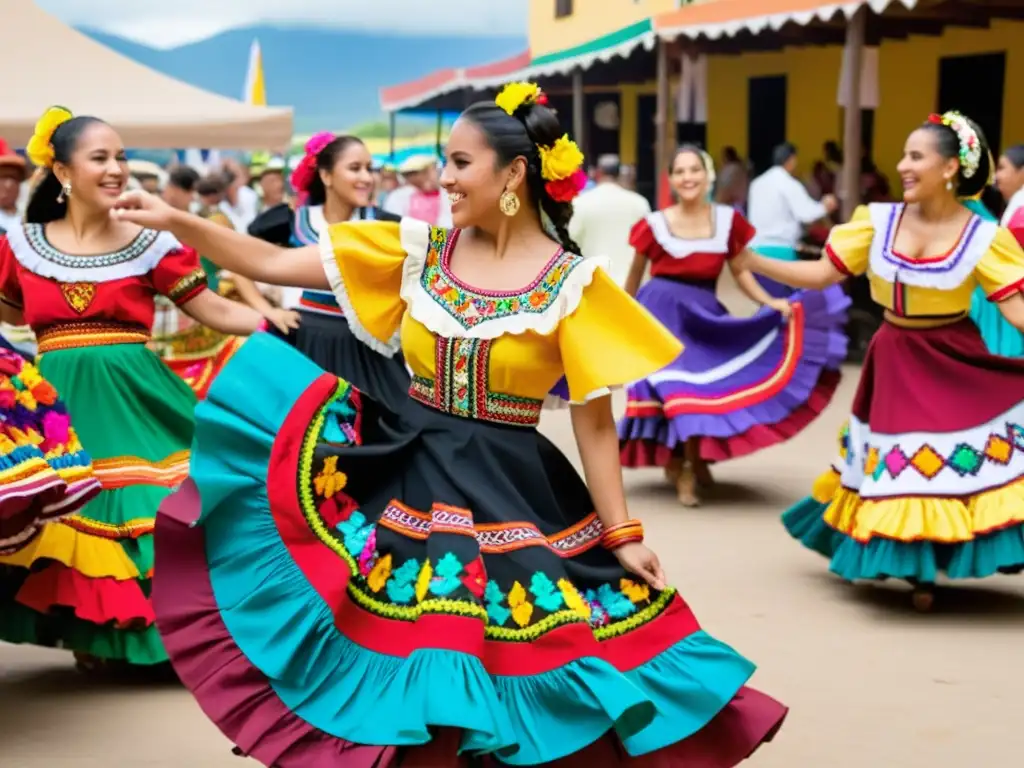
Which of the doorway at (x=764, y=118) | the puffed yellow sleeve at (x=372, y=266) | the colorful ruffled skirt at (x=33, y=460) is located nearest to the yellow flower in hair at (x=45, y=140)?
the colorful ruffled skirt at (x=33, y=460)

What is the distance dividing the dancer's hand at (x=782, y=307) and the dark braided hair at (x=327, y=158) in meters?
2.71

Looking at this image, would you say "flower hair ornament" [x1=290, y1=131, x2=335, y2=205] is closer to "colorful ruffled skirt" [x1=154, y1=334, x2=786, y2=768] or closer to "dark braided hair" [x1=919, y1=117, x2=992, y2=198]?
"dark braided hair" [x1=919, y1=117, x2=992, y2=198]

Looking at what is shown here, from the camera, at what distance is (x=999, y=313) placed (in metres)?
7.73

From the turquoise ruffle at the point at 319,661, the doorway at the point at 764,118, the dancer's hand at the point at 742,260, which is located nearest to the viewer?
the turquoise ruffle at the point at 319,661

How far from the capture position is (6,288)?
5574mm

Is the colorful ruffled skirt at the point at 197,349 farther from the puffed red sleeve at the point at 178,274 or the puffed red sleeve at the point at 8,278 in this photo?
the puffed red sleeve at the point at 178,274

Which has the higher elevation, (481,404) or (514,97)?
(514,97)

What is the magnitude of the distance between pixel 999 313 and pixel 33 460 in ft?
16.4

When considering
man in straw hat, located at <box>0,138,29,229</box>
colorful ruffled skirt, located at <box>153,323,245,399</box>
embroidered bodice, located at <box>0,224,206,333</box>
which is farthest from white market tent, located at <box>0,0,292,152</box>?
embroidered bodice, located at <box>0,224,206,333</box>

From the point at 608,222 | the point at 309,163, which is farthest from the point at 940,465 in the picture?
the point at 608,222

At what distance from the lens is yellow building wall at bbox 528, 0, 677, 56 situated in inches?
1085

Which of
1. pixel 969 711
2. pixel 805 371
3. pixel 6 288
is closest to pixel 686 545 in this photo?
pixel 805 371

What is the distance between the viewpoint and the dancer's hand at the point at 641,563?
3729 mm

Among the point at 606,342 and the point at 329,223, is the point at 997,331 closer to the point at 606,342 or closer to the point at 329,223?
the point at 329,223
